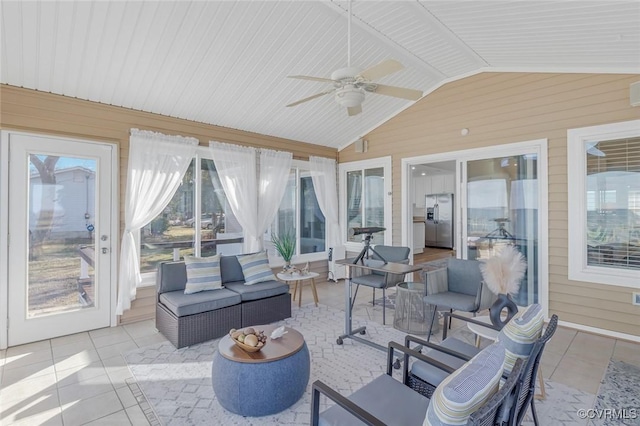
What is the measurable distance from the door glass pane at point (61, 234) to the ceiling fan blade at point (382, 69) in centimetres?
354

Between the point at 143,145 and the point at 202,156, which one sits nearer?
the point at 143,145

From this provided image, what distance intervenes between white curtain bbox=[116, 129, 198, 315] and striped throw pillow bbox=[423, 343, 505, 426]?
4.02 metres

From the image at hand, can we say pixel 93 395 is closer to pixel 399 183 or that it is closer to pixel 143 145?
pixel 143 145

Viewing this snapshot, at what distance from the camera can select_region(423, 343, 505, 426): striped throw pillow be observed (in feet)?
3.60

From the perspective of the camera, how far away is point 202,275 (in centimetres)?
381

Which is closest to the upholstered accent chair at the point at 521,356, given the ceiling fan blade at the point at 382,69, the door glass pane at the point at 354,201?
the ceiling fan blade at the point at 382,69

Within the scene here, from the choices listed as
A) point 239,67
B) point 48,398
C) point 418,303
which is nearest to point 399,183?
point 418,303

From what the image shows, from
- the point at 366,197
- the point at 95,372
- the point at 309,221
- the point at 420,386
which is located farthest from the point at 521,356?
the point at 309,221

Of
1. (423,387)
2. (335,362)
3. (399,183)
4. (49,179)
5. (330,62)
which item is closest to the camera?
(423,387)

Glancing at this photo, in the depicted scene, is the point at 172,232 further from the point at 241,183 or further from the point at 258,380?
the point at 258,380

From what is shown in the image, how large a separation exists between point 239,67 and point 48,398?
3675 millimetres

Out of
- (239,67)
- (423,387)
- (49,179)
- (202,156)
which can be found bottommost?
(423,387)

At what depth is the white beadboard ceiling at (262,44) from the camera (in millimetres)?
2742

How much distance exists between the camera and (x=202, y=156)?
475cm
